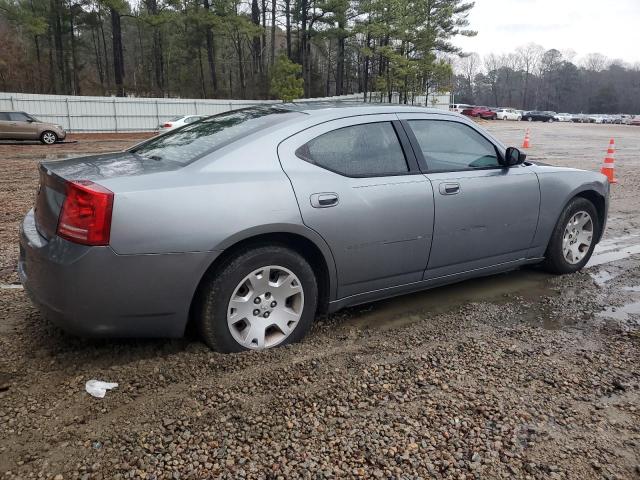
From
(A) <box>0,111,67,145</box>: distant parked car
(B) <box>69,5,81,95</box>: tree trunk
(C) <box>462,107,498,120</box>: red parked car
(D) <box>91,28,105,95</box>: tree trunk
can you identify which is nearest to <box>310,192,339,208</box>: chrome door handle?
(A) <box>0,111,67,145</box>: distant parked car

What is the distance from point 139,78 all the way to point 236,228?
5640 cm

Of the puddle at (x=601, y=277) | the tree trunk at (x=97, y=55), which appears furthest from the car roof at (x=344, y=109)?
the tree trunk at (x=97, y=55)

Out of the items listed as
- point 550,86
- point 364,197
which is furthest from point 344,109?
point 550,86

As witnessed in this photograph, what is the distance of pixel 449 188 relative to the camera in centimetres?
381

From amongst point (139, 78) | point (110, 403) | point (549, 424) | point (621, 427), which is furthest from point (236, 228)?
point (139, 78)

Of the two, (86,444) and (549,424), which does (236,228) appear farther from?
(549,424)

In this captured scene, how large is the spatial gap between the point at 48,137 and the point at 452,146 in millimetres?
20888

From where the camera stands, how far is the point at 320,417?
2.54 metres

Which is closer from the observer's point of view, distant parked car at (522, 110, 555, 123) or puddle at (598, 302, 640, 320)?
puddle at (598, 302, 640, 320)

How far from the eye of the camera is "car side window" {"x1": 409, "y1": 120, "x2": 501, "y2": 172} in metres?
3.89

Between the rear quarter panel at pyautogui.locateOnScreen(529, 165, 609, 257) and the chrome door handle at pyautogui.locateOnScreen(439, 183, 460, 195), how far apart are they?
1.02 meters

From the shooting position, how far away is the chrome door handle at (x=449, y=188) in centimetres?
377

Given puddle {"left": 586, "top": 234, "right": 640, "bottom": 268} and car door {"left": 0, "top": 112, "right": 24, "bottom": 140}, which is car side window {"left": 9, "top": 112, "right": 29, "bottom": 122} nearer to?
car door {"left": 0, "top": 112, "right": 24, "bottom": 140}

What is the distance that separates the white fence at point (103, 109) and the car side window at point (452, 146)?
24.0 meters
